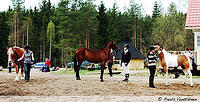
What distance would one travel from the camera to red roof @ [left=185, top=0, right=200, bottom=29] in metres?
21.4

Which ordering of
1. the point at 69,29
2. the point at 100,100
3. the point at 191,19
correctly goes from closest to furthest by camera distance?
the point at 100,100 → the point at 191,19 → the point at 69,29

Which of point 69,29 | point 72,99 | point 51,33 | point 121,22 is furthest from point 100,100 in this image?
point 121,22

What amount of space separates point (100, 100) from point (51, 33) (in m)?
65.1

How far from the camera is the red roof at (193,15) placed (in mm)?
21406

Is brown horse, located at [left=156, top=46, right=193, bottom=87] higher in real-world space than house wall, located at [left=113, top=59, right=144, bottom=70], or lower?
higher

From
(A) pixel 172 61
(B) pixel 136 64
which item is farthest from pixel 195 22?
(B) pixel 136 64

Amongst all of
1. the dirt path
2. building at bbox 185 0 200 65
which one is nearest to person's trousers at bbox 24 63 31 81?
the dirt path

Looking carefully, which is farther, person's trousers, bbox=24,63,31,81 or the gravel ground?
person's trousers, bbox=24,63,31,81

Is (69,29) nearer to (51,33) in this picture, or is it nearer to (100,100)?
(51,33)

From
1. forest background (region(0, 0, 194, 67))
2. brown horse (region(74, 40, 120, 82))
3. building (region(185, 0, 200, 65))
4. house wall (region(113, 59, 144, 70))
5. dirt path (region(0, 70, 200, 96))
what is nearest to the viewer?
dirt path (region(0, 70, 200, 96))

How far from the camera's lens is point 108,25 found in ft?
208

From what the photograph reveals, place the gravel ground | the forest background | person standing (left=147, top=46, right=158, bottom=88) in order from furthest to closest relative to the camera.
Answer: the forest background → person standing (left=147, top=46, right=158, bottom=88) → the gravel ground

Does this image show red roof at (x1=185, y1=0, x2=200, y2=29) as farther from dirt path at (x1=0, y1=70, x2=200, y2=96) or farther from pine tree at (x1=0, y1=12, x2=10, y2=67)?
pine tree at (x1=0, y1=12, x2=10, y2=67)

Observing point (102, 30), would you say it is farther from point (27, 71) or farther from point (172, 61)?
point (172, 61)
